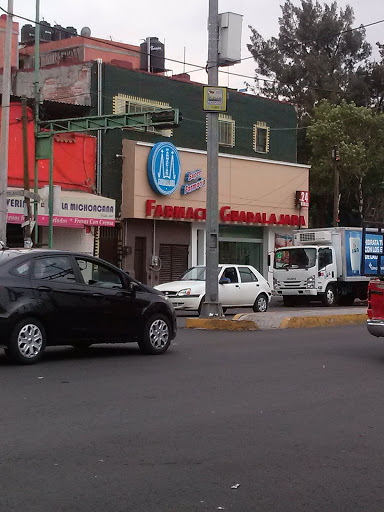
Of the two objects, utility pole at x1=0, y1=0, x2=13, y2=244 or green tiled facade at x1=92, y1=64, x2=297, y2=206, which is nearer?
utility pole at x1=0, y1=0, x2=13, y2=244

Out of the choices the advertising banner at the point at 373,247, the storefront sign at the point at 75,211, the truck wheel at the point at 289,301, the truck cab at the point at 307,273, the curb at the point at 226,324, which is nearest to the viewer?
the advertising banner at the point at 373,247

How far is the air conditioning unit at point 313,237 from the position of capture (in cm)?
3189

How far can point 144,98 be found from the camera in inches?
1357

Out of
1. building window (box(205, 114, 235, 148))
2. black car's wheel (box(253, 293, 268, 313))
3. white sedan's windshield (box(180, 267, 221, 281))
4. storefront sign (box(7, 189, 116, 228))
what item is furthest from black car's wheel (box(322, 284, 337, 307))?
building window (box(205, 114, 235, 148))

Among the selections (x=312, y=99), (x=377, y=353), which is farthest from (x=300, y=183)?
(x=377, y=353)

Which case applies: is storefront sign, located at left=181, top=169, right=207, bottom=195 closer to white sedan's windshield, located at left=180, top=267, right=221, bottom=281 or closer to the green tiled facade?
the green tiled facade

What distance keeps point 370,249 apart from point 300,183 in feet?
71.6

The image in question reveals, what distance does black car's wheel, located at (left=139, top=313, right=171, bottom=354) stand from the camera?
1331cm

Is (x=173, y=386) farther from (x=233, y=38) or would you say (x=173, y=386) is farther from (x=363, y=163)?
(x=363, y=163)

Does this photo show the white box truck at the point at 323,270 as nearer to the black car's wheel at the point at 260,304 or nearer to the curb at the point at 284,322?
the black car's wheel at the point at 260,304

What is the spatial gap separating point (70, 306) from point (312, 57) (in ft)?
167

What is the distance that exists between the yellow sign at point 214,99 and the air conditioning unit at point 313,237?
1351cm

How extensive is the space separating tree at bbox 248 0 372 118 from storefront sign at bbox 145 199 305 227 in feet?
70.0

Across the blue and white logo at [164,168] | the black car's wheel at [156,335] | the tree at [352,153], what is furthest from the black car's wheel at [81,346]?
the tree at [352,153]
